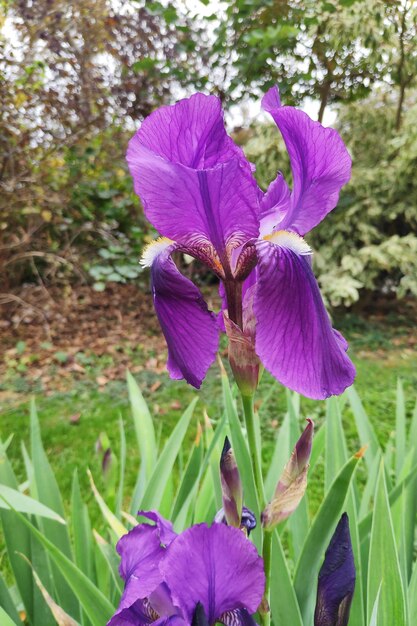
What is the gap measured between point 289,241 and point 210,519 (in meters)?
0.72

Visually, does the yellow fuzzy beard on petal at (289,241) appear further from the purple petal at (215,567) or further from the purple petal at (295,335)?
the purple petal at (215,567)

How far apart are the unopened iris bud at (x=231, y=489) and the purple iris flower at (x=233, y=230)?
0.36 feet

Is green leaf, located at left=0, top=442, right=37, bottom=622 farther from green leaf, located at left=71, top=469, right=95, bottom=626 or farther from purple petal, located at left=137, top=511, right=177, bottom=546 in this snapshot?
purple petal, located at left=137, top=511, right=177, bottom=546

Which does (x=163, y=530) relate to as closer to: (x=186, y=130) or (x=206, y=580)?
(x=206, y=580)

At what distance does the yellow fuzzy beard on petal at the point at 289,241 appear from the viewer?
2.01ft

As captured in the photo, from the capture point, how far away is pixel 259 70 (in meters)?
4.44

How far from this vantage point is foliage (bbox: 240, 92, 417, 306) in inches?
189

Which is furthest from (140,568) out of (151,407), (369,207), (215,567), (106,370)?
(369,207)

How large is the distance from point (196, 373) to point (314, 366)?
0.15m

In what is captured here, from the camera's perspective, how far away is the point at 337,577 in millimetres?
670

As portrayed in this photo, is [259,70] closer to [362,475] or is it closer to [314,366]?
[362,475]

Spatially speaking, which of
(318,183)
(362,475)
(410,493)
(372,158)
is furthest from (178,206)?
(372,158)

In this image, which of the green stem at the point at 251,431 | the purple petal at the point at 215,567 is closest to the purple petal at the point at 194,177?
the green stem at the point at 251,431

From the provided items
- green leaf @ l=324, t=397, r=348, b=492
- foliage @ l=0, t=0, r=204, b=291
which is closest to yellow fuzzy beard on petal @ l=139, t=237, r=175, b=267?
green leaf @ l=324, t=397, r=348, b=492
